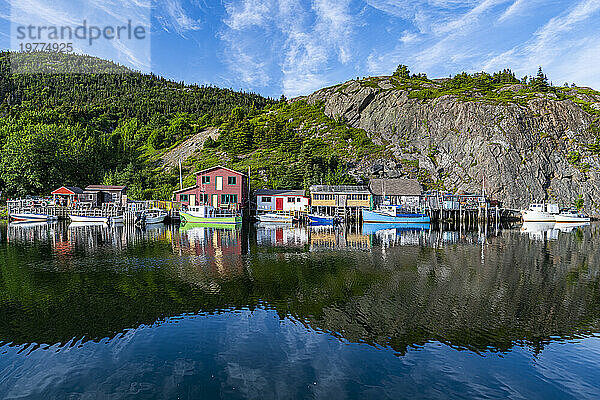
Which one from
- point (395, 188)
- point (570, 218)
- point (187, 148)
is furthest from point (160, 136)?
point (570, 218)

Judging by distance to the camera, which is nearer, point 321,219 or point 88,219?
point 88,219

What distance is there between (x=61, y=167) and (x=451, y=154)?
325 ft

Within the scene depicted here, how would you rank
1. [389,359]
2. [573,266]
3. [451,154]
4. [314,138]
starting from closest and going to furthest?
[389,359]
[573,266]
[451,154]
[314,138]

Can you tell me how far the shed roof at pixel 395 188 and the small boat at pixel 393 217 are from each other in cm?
1093

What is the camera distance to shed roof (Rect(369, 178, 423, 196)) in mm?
81750

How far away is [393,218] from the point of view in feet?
229

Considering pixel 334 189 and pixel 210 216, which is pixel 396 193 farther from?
pixel 210 216

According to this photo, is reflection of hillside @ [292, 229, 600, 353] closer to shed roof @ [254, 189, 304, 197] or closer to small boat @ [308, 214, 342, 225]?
small boat @ [308, 214, 342, 225]

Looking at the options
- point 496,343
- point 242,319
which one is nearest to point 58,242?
point 242,319

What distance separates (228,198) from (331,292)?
175 feet

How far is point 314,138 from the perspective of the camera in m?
122

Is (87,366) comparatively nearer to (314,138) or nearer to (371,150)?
(371,150)

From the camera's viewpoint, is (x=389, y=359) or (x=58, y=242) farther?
(x=58, y=242)

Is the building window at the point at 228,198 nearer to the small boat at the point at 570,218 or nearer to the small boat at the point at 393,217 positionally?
the small boat at the point at 393,217
